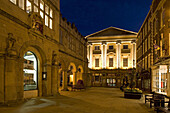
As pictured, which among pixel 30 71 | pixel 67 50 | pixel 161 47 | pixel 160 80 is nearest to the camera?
pixel 30 71

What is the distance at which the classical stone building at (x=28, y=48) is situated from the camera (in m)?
11.0

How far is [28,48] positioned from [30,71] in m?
2.34

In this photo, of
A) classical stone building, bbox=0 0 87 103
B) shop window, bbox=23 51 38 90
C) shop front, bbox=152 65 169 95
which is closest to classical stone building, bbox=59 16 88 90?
classical stone building, bbox=0 0 87 103

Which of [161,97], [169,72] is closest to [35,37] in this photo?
[161,97]

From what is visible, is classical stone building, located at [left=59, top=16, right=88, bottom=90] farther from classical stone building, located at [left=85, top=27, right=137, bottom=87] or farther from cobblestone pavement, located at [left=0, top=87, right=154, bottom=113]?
classical stone building, located at [left=85, top=27, right=137, bottom=87]

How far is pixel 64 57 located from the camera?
75.5 ft

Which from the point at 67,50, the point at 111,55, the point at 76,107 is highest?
the point at 111,55

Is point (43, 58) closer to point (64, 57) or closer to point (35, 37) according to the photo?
point (35, 37)

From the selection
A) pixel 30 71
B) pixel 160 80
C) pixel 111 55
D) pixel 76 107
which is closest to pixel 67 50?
pixel 30 71

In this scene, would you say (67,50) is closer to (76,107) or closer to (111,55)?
(76,107)

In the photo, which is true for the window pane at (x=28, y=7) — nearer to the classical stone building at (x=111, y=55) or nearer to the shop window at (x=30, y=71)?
the shop window at (x=30, y=71)

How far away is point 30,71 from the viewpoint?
15.7m

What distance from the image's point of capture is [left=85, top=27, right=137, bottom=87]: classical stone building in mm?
43969

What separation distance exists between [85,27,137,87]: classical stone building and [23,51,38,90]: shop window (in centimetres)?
2805
